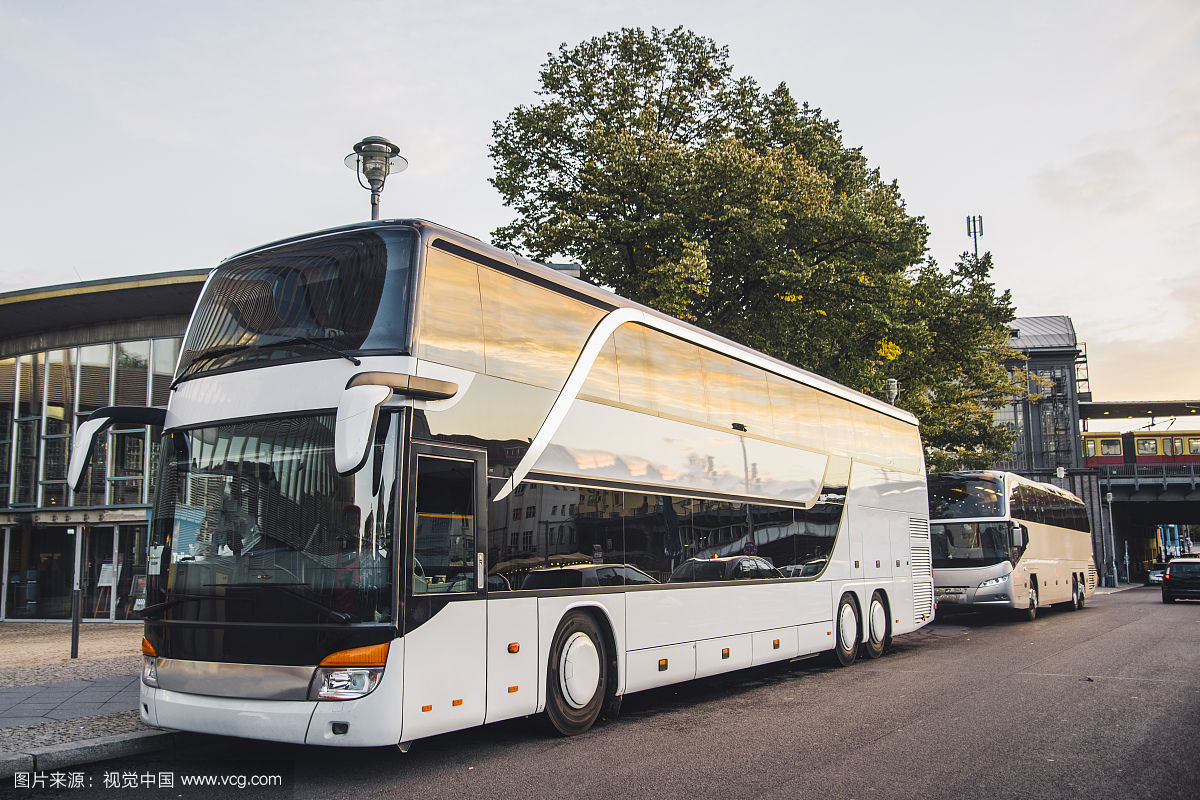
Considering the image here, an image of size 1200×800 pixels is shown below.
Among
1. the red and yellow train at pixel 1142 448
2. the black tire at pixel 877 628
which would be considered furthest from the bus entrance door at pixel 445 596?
the red and yellow train at pixel 1142 448

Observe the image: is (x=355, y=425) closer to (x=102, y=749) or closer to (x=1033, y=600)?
(x=102, y=749)

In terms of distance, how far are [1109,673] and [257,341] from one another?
11.1 metres

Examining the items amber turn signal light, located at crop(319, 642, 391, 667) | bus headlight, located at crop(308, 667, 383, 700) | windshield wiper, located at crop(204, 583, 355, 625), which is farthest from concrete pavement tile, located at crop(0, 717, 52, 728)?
amber turn signal light, located at crop(319, 642, 391, 667)


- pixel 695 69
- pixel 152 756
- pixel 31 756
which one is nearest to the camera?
pixel 31 756

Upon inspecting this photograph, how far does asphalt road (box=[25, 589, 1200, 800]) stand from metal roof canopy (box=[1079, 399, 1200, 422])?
199 ft

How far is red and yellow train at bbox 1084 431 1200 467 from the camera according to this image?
54.7 m

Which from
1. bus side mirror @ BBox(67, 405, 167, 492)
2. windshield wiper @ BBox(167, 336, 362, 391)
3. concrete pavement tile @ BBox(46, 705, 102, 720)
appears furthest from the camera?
concrete pavement tile @ BBox(46, 705, 102, 720)

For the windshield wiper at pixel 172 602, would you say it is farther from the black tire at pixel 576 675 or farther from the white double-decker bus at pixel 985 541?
the white double-decker bus at pixel 985 541

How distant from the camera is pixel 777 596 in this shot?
12008 mm

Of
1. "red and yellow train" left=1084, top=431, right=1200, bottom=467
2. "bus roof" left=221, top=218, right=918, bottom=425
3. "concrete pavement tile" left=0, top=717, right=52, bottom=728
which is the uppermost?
"red and yellow train" left=1084, top=431, right=1200, bottom=467

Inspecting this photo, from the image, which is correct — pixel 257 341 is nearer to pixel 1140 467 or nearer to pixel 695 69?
pixel 695 69

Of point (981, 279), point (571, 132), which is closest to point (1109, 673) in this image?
point (981, 279)

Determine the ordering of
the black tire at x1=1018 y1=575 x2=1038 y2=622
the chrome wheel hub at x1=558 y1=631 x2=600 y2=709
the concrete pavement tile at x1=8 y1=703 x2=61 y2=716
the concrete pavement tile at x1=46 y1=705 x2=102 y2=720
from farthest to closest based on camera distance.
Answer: the black tire at x1=1018 y1=575 x2=1038 y2=622
the concrete pavement tile at x1=8 y1=703 x2=61 y2=716
the concrete pavement tile at x1=46 y1=705 x2=102 y2=720
the chrome wheel hub at x1=558 y1=631 x2=600 y2=709

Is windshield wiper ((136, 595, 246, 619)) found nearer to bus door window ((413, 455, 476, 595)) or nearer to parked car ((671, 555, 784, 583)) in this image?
bus door window ((413, 455, 476, 595))
